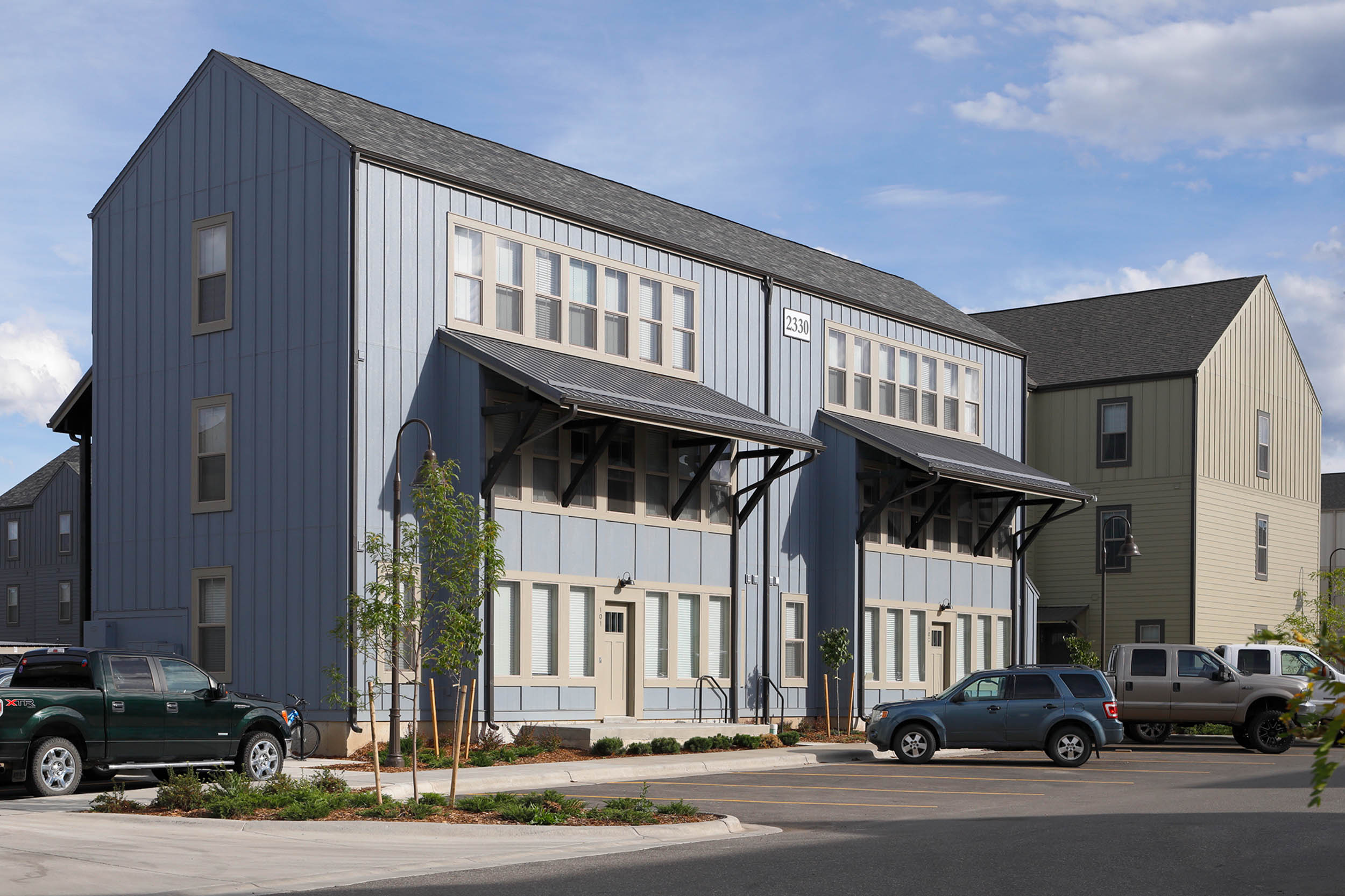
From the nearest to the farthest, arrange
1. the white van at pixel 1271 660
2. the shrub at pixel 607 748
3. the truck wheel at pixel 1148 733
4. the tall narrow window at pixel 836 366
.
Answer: the shrub at pixel 607 748, the white van at pixel 1271 660, the truck wheel at pixel 1148 733, the tall narrow window at pixel 836 366

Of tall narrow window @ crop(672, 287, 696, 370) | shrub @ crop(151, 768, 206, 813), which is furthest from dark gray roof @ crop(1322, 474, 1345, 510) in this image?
shrub @ crop(151, 768, 206, 813)

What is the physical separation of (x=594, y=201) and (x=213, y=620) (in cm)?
1094

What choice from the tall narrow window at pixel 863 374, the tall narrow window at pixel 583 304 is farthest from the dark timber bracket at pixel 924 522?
the tall narrow window at pixel 583 304

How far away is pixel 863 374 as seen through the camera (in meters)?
34.8

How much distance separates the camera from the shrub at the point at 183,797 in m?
16.3

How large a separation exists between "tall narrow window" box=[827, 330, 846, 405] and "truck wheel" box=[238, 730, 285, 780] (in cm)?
1696

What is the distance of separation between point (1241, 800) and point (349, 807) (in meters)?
10.8

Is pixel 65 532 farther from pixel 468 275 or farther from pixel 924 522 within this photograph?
pixel 468 275

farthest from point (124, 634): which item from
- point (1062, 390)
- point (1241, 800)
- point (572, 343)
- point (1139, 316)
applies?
point (1139, 316)

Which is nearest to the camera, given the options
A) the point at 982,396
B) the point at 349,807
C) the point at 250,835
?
the point at 250,835

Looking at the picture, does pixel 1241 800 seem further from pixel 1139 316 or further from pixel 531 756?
pixel 1139 316

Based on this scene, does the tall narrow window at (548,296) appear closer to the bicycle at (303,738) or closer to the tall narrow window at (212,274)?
the tall narrow window at (212,274)

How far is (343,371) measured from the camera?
23844mm

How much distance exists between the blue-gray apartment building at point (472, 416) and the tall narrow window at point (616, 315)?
0.20 feet
